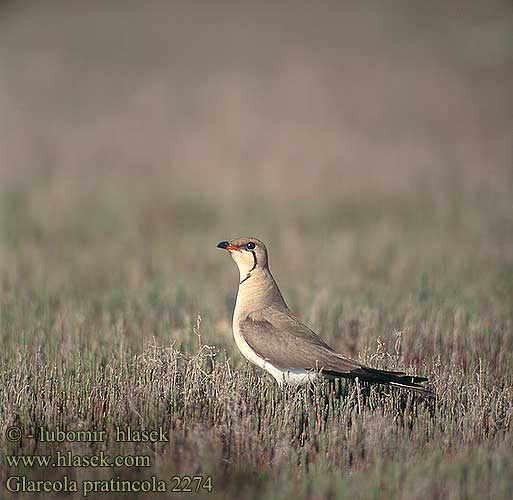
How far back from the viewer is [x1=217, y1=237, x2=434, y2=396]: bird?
5324 millimetres

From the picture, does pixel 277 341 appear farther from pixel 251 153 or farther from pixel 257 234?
pixel 251 153

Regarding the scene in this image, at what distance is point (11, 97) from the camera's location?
18.8 metres

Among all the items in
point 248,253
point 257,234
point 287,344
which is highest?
point 257,234

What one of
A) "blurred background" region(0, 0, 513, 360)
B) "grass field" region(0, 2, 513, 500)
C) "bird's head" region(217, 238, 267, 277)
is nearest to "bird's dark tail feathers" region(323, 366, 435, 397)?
"grass field" region(0, 2, 513, 500)

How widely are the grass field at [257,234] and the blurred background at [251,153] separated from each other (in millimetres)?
61

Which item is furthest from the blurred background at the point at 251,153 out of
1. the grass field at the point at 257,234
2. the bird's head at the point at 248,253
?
the bird's head at the point at 248,253

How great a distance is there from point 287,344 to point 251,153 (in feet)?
37.7

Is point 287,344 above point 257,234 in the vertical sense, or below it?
below

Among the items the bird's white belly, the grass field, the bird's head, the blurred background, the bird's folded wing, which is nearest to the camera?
the grass field

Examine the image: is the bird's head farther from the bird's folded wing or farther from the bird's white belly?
the bird's white belly

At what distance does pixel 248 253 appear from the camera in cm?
598

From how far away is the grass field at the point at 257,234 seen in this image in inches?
198

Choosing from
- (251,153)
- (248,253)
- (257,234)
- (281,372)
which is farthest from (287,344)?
(251,153)

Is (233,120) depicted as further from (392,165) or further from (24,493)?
(24,493)
